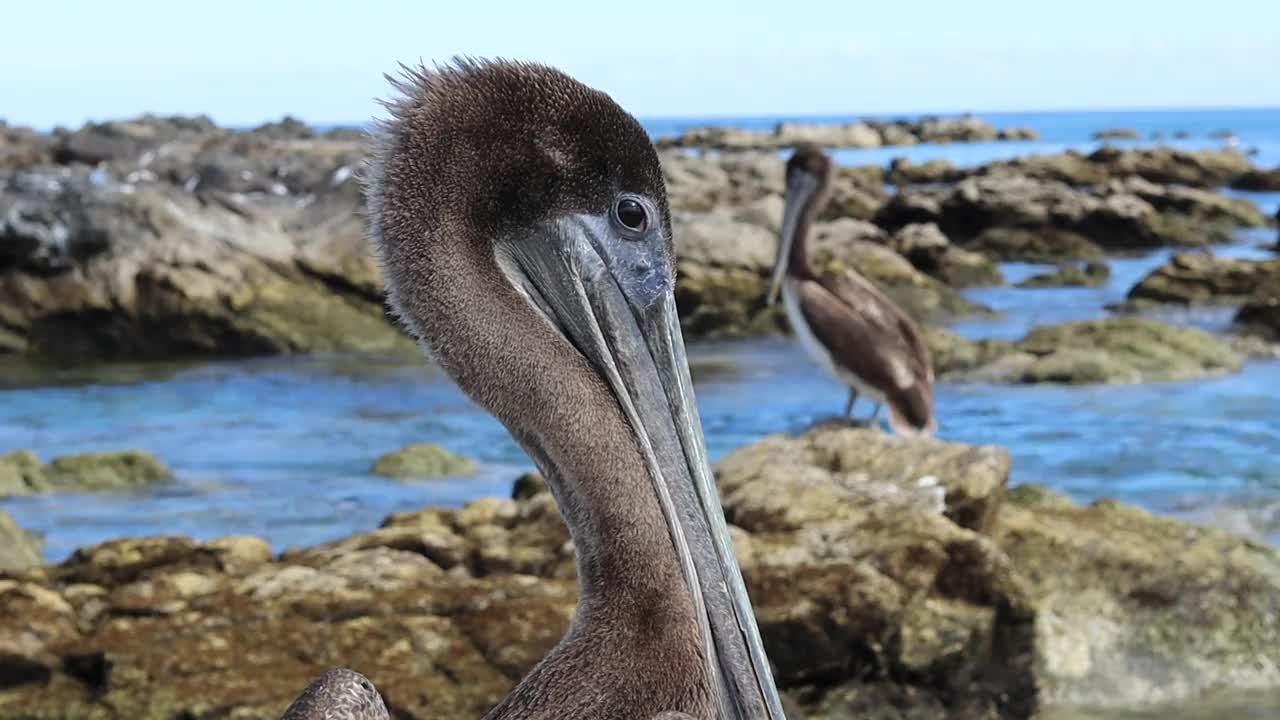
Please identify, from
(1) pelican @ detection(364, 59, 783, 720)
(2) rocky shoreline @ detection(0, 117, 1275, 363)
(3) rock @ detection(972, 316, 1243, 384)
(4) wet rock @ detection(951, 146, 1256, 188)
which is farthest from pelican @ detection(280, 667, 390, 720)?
(4) wet rock @ detection(951, 146, 1256, 188)

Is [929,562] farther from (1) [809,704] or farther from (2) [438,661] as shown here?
(2) [438,661]

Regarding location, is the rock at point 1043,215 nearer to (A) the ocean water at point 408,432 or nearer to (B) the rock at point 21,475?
(A) the ocean water at point 408,432

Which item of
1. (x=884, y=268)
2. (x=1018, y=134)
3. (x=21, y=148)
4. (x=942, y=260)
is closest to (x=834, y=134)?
(x=1018, y=134)

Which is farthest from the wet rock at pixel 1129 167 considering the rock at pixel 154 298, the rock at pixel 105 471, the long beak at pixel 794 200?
the rock at pixel 105 471

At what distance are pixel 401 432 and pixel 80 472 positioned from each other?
3.09 meters

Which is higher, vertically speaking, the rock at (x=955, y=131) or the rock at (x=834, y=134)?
the rock at (x=834, y=134)

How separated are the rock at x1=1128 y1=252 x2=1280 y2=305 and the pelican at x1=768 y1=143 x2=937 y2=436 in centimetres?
1042

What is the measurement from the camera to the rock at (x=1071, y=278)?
2341 cm

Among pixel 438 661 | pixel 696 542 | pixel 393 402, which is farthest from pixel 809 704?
pixel 393 402

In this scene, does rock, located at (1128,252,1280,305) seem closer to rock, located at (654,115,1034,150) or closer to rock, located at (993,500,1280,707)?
rock, located at (993,500,1280,707)

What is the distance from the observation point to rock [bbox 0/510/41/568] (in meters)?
7.63

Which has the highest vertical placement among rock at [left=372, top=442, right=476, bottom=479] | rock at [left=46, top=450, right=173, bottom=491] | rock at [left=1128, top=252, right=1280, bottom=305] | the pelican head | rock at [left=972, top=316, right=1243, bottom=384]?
the pelican head

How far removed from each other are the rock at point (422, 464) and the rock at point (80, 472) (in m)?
1.54

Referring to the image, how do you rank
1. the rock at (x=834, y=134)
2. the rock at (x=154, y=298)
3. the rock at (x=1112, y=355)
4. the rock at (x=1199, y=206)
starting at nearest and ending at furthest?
1. the rock at (x=1112, y=355)
2. the rock at (x=154, y=298)
3. the rock at (x=1199, y=206)
4. the rock at (x=834, y=134)
